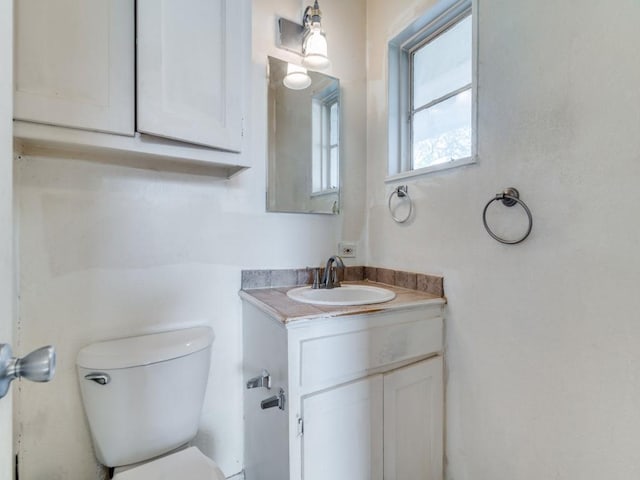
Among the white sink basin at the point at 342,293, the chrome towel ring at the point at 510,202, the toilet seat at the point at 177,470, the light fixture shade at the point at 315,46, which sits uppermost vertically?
the light fixture shade at the point at 315,46

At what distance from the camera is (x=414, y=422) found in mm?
1127

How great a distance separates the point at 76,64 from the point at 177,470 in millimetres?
1254

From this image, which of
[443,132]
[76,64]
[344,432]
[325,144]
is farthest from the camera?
[325,144]

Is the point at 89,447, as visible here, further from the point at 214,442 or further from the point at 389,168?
the point at 389,168

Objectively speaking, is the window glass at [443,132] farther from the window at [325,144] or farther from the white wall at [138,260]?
the white wall at [138,260]

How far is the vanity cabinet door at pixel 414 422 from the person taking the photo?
1068 mm

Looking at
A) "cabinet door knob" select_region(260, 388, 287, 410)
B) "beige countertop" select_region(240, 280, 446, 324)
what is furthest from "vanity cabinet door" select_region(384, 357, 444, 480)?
"cabinet door knob" select_region(260, 388, 287, 410)

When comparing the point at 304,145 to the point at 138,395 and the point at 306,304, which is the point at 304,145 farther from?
the point at 138,395

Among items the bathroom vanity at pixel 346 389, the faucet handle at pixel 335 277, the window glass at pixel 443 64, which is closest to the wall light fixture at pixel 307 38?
the window glass at pixel 443 64

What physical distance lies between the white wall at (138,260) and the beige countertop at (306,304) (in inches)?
5.9

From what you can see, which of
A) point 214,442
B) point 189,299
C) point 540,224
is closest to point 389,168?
point 540,224

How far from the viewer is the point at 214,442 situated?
50.8 inches

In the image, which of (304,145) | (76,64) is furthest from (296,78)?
(76,64)

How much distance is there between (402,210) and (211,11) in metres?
1.08
